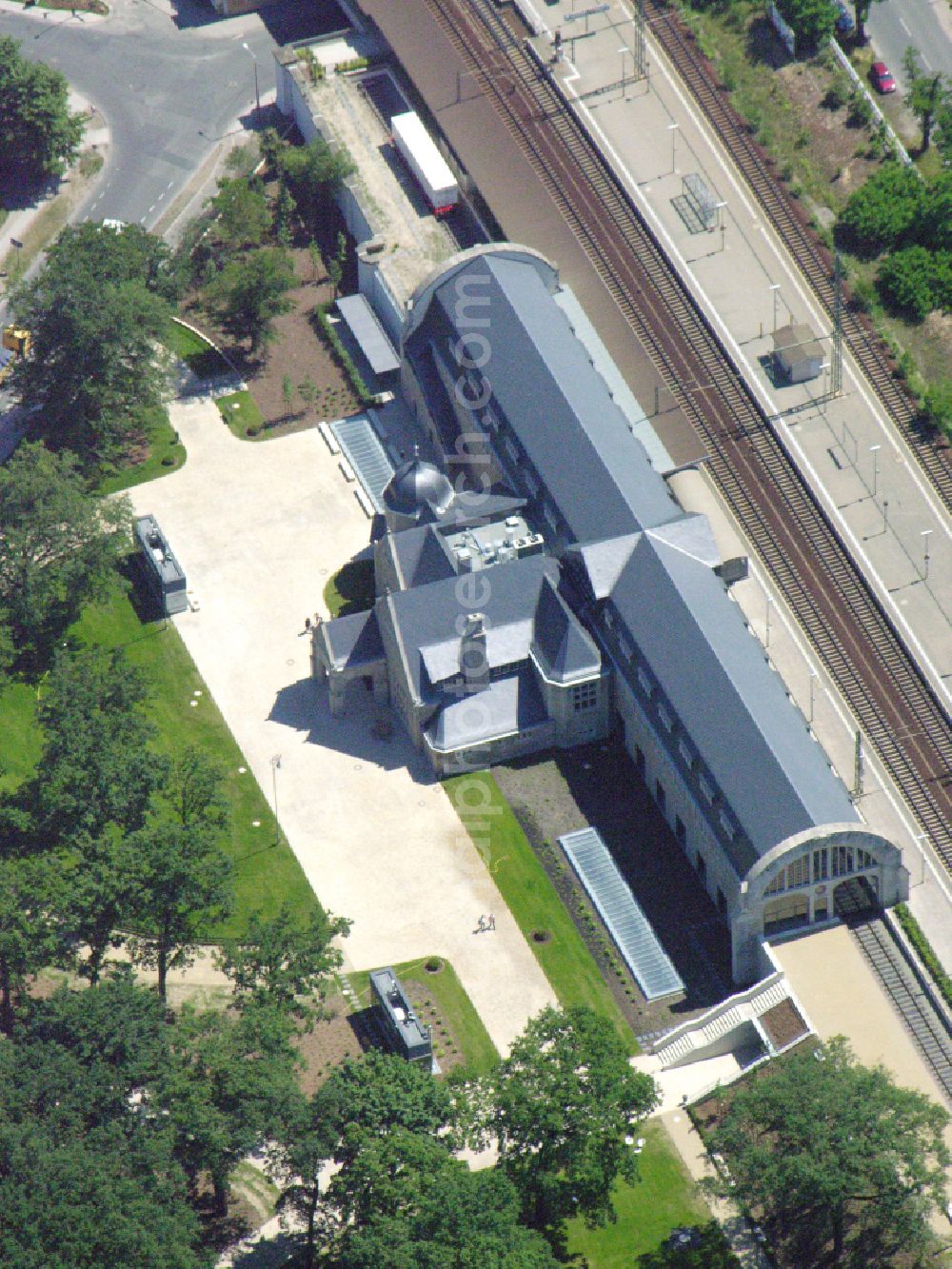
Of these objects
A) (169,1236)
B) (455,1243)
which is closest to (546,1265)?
(455,1243)

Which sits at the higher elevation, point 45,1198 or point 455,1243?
point 45,1198

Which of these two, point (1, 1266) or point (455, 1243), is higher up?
point (1, 1266)

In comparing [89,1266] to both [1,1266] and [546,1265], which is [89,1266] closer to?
[1,1266]

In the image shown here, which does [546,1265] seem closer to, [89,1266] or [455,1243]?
[455,1243]

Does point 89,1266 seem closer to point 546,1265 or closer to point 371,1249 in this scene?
point 371,1249

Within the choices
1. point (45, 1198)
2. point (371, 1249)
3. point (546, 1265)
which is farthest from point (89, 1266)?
point (546, 1265)

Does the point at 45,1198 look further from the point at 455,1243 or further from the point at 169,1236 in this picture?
the point at 455,1243

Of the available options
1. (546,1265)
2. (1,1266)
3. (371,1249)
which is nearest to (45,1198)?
(1,1266)

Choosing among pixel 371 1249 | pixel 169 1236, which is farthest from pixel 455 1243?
pixel 169 1236
